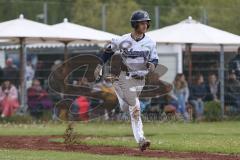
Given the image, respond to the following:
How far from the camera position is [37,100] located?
23.8 meters

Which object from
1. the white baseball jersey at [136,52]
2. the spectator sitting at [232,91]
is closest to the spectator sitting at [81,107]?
the spectator sitting at [232,91]

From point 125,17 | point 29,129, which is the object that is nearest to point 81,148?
point 29,129

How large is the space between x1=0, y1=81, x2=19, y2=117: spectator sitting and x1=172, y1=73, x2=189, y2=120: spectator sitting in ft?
14.8

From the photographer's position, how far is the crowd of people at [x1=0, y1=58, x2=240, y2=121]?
2266 cm

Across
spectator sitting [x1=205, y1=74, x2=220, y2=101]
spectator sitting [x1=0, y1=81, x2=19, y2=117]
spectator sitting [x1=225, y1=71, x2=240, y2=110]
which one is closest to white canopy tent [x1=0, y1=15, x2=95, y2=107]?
spectator sitting [x1=0, y1=81, x2=19, y2=117]

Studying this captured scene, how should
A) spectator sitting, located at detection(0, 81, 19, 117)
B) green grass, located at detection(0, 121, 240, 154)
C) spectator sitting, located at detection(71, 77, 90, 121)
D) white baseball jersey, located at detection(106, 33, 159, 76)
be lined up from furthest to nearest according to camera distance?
1. spectator sitting, located at detection(0, 81, 19, 117)
2. spectator sitting, located at detection(71, 77, 90, 121)
3. green grass, located at detection(0, 121, 240, 154)
4. white baseball jersey, located at detection(106, 33, 159, 76)

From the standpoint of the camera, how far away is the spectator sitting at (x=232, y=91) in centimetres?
2409

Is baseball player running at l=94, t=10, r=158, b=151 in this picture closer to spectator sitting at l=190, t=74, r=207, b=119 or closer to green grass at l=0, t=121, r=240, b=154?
green grass at l=0, t=121, r=240, b=154

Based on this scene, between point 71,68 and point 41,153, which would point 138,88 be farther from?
point 71,68

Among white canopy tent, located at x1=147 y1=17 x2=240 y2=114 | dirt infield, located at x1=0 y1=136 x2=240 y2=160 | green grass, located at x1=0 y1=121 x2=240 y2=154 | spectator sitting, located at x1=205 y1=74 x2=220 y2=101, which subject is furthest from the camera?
spectator sitting, located at x1=205 y1=74 x2=220 y2=101

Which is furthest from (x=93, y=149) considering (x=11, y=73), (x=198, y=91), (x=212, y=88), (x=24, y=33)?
(x=11, y=73)

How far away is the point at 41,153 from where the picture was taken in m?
11.9

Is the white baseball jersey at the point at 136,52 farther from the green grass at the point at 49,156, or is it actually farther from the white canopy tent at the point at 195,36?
the white canopy tent at the point at 195,36

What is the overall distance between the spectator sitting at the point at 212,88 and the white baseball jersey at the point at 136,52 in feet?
39.4
